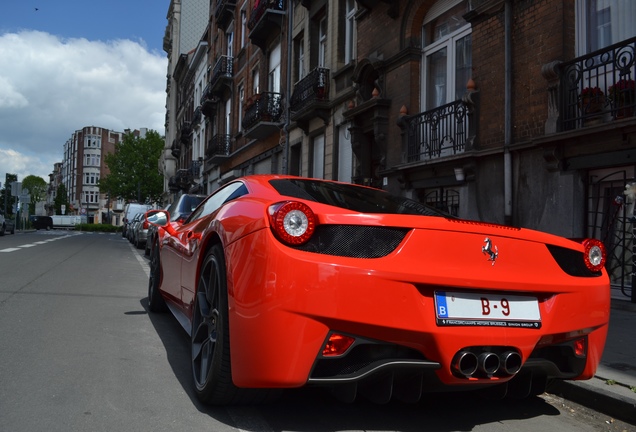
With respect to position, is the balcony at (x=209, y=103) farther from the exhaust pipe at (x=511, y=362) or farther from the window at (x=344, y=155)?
the exhaust pipe at (x=511, y=362)

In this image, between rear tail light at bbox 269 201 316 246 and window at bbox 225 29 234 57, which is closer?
rear tail light at bbox 269 201 316 246

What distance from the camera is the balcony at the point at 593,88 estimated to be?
303 inches

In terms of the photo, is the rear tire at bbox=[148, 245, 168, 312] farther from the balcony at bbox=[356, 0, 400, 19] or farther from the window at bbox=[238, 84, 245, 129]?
the window at bbox=[238, 84, 245, 129]

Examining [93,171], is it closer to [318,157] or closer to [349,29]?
[318,157]

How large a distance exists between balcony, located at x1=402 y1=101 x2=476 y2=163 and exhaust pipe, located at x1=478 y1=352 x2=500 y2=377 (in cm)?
800

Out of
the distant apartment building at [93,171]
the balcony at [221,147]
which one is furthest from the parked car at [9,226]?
the distant apartment building at [93,171]

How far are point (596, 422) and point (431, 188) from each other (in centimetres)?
888

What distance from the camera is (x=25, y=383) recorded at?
3.68 m

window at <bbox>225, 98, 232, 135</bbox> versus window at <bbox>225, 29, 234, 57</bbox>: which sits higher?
window at <bbox>225, 29, 234, 57</bbox>

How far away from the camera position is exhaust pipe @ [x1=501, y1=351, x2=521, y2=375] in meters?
2.86

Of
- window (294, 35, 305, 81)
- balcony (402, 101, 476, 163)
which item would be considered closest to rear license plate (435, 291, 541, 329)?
balcony (402, 101, 476, 163)

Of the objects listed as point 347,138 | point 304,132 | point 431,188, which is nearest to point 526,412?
point 431,188

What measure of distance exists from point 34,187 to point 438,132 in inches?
5136

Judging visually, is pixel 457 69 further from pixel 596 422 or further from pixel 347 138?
pixel 596 422
